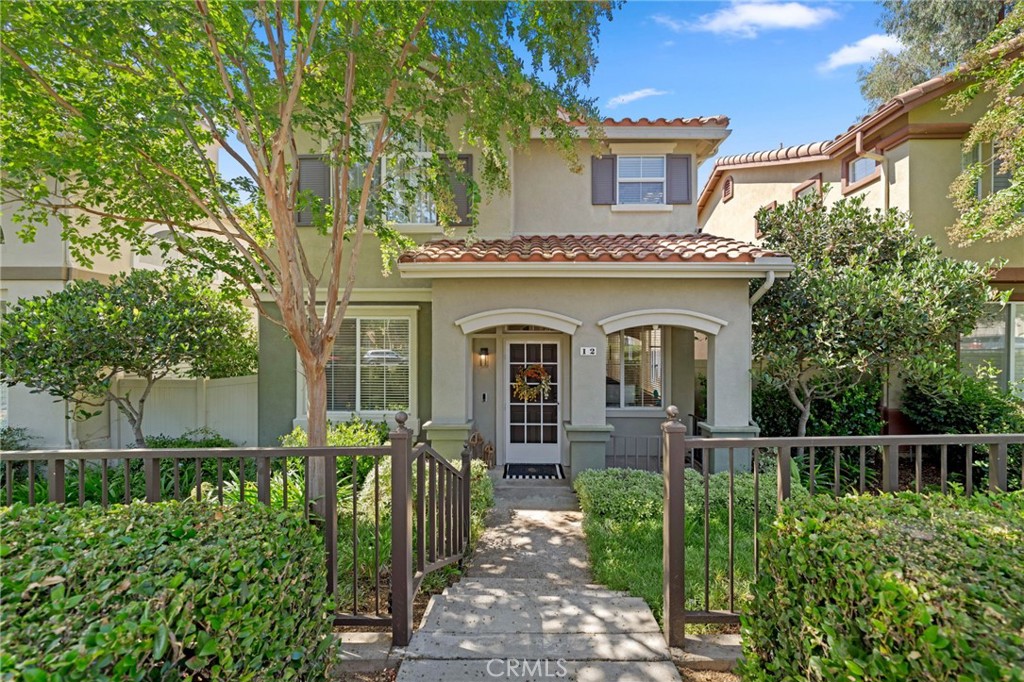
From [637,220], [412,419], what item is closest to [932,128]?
[637,220]

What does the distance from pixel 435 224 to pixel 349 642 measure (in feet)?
25.6

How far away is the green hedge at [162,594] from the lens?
1.77m

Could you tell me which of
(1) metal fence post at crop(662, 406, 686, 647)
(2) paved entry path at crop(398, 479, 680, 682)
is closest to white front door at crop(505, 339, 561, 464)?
(2) paved entry path at crop(398, 479, 680, 682)

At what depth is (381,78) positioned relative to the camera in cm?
588

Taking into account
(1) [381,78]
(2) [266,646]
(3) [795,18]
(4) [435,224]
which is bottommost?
(2) [266,646]

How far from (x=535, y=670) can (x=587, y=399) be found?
17.4 feet

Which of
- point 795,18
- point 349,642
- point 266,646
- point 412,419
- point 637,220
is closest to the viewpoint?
point 266,646

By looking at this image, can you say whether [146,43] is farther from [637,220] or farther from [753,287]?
[753,287]

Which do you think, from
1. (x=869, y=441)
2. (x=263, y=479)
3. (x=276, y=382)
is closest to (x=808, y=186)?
(x=869, y=441)

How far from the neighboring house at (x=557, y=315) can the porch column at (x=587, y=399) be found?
0.08ft

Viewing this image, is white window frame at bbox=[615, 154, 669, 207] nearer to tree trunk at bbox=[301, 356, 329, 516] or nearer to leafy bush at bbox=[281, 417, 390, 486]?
leafy bush at bbox=[281, 417, 390, 486]

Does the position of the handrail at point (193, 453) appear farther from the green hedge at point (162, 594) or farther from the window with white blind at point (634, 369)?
the window with white blind at point (634, 369)

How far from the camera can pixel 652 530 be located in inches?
239

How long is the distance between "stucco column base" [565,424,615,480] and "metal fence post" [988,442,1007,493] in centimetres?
494
